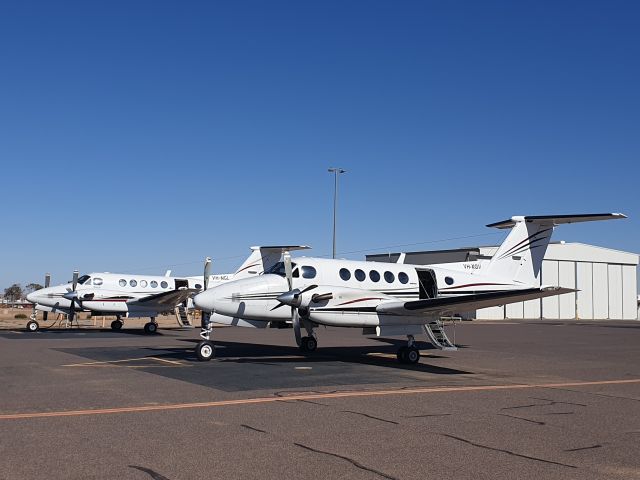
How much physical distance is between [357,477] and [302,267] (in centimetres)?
1377

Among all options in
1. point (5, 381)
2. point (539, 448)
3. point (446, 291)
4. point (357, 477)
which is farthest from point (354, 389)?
point (446, 291)

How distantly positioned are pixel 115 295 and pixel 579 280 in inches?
2327

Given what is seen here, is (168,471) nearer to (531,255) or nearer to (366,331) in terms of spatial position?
(366,331)

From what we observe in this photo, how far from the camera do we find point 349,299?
19.7 m

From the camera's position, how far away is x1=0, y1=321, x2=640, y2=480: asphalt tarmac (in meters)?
7.34

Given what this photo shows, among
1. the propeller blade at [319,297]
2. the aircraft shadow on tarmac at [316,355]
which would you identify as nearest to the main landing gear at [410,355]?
the aircraft shadow on tarmac at [316,355]

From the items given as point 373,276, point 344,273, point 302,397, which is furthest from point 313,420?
point 373,276

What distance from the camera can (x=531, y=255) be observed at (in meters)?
24.1

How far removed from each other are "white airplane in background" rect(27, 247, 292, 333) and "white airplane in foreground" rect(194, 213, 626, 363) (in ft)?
51.5

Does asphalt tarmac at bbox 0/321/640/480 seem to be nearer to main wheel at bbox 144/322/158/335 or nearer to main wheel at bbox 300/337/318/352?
Answer: main wheel at bbox 300/337/318/352

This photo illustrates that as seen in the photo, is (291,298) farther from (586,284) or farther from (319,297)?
(586,284)

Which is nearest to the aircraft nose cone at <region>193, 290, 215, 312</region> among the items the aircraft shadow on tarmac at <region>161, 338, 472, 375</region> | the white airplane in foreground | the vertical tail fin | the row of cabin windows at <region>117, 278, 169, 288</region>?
the white airplane in foreground

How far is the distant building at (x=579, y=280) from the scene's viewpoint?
71.6 metres

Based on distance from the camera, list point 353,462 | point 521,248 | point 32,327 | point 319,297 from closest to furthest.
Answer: point 353,462
point 319,297
point 521,248
point 32,327
